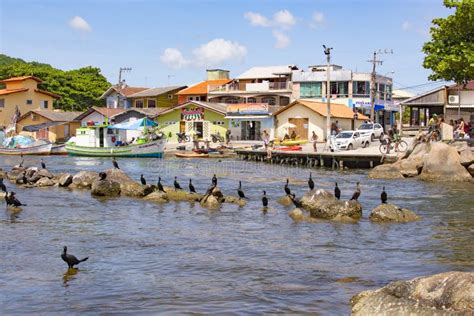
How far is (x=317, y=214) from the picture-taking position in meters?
20.5

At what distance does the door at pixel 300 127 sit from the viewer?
201ft

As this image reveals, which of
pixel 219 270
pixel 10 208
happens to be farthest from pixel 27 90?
pixel 219 270

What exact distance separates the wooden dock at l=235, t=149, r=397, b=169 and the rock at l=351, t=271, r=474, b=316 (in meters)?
31.9

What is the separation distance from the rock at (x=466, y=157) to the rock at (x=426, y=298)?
26.6 meters

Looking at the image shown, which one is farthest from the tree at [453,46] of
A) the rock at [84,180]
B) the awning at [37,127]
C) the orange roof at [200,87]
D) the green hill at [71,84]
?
the green hill at [71,84]

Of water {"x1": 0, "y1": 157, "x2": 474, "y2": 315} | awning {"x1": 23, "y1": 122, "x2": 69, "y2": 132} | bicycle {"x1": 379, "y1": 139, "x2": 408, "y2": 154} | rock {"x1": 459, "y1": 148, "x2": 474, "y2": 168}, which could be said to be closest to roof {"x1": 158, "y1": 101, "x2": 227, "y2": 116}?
awning {"x1": 23, "y1": 122, "x2": 69, "y2": 132}

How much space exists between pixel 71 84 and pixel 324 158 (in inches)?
1980

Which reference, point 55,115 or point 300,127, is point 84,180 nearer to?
point 300,127

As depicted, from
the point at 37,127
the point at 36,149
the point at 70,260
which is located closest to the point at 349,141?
the point at 36,149

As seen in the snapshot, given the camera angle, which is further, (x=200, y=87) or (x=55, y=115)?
(x=200, y=87)

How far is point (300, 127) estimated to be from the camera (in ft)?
202

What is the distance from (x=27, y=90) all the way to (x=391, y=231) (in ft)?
215

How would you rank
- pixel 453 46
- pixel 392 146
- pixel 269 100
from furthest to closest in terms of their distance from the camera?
pixel 269 100, pixel 392 146, pixel 453 46

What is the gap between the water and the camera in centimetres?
1194
